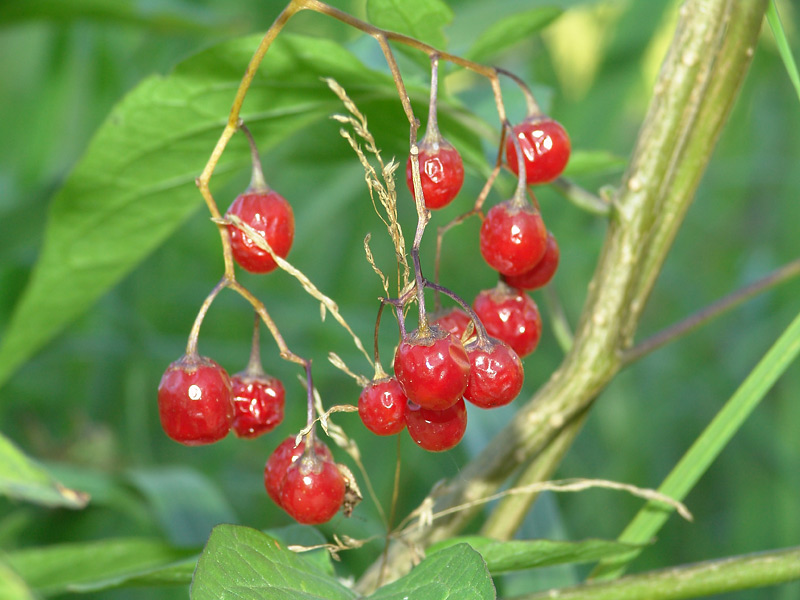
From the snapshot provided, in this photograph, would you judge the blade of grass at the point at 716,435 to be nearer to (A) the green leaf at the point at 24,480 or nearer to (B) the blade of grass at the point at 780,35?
(B) the blade of grass at the point at 780,35

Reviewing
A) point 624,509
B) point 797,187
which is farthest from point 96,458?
point 797,187

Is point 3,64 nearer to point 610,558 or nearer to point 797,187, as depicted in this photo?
point 797,187

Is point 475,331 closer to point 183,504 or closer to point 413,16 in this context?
point 413,16

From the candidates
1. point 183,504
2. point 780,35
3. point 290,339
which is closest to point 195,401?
point 780,35

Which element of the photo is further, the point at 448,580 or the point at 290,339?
the point at 290,339

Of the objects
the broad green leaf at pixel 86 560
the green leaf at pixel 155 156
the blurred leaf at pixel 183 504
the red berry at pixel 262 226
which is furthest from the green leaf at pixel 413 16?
the blurred leaf at pixel 183 504

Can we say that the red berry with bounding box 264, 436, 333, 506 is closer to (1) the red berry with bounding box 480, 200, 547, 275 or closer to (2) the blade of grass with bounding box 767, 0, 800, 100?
(1) the red berry with bounding box 480, 200, 547, 275
